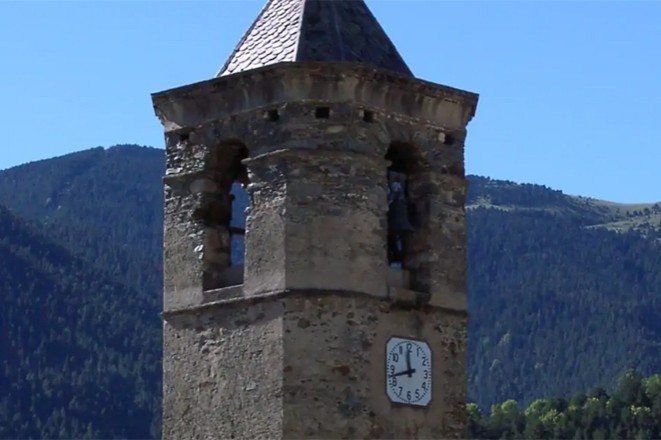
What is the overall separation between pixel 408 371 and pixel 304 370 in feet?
5.36

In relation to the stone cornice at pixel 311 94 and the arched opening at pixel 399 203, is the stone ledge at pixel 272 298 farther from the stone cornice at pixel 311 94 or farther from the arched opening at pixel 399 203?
the stone cornice at pixel 311 94

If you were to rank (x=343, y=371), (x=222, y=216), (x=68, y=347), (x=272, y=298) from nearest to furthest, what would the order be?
1. (x=343, y=371)
2. (x=272, y=298)
3. (x=222, y=216)
4. (x=68, y=347)

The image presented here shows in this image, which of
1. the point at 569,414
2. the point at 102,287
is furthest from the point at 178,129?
the point at 102,287

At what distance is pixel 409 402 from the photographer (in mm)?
26844

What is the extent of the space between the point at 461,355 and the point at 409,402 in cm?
118

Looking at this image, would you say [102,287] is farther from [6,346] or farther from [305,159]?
[305,159]

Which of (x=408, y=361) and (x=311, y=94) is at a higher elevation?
(x=311, y=94)

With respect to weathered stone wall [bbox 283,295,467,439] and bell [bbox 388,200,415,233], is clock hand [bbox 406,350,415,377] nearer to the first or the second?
weathered stone wall [bbox 283,295,467,439]

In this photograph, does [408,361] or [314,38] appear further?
[314,38]

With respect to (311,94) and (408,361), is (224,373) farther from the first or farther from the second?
(311,94)

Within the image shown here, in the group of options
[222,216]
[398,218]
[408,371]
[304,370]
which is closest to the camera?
[304,370]

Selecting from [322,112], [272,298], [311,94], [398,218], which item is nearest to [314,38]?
[311,94]

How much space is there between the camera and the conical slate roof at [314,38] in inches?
1085

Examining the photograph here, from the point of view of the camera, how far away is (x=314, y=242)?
86.6 ft
